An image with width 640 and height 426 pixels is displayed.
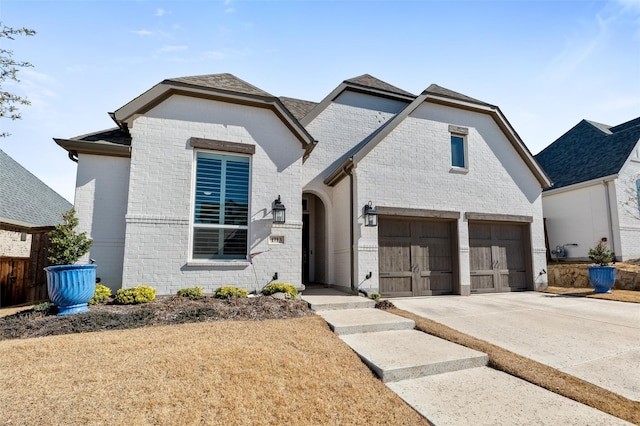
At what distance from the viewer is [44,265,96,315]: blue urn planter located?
18.9 ft

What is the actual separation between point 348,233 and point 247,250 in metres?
3.15

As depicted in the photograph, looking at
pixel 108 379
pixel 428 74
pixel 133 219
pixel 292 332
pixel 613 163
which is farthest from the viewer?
pixel 613 163

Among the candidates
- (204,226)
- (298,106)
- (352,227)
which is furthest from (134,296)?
(298,106)

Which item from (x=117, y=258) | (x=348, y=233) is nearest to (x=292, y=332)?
(x=348, y=233)

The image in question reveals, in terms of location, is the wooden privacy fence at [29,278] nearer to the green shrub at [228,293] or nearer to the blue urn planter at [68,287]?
the blue urn planter at [68,287]

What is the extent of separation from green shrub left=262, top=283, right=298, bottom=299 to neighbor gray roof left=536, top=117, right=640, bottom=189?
1513cm

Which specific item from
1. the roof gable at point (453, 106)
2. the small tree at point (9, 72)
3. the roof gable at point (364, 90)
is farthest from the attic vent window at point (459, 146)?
the small tree at point (9, 72)

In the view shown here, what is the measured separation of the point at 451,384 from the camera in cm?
354

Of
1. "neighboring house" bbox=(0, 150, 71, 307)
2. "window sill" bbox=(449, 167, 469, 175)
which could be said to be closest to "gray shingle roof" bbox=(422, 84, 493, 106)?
"window sill" bbox=(449, 167, 469, 175)

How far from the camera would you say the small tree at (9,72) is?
745 centimetres

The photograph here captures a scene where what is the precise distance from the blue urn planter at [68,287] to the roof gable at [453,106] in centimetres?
708

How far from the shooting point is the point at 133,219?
7.45 metres

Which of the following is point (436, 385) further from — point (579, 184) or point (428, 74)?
point (579, 184)

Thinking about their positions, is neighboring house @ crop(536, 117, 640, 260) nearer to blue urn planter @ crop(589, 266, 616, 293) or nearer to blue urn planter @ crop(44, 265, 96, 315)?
blue urn planter @ crop(589, 266, 616, 293)
